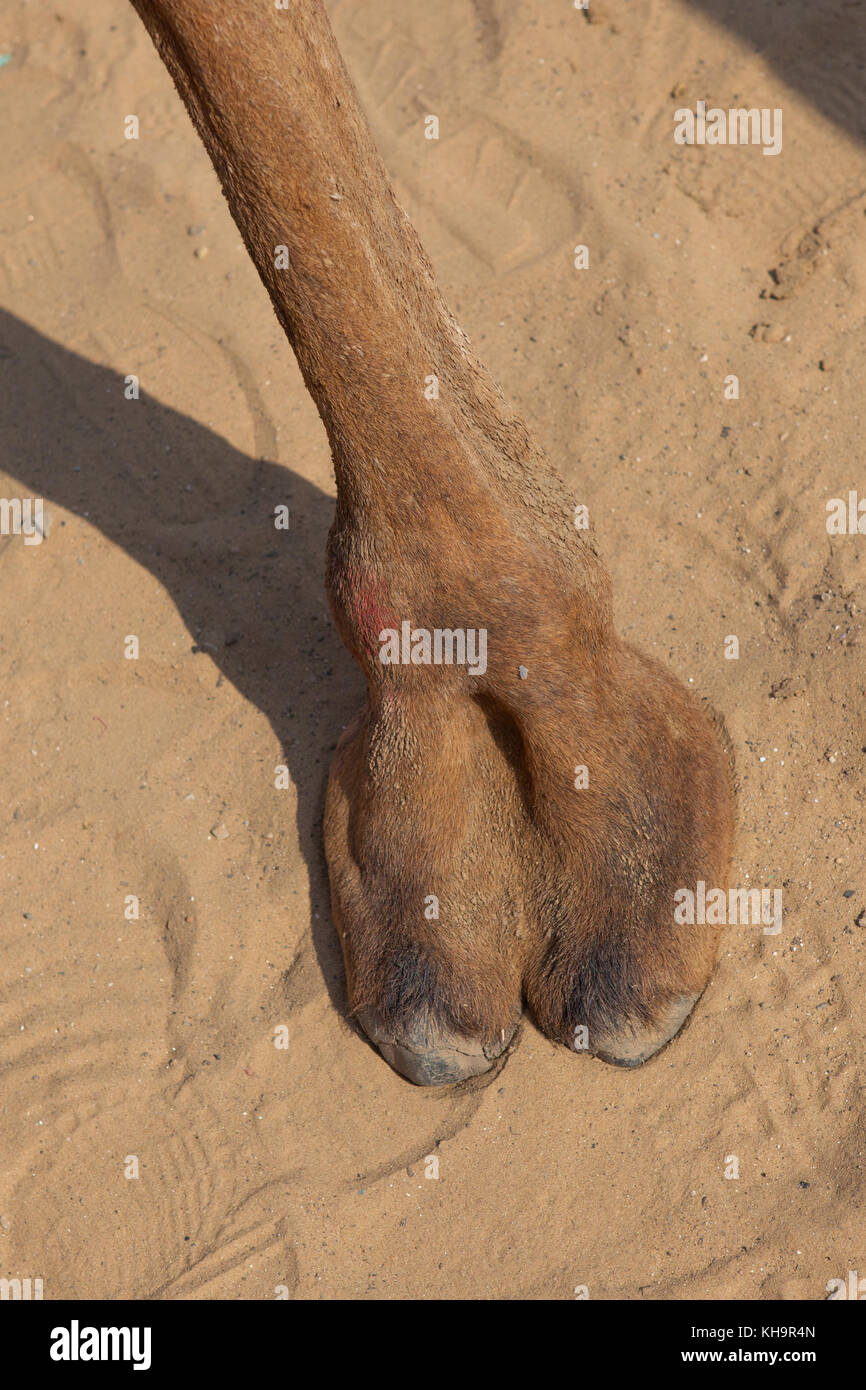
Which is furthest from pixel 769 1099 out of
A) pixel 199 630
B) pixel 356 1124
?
pixel 199 630

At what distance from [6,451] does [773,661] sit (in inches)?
109

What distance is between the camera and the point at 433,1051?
9.32 ft

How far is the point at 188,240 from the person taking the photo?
14.9ft

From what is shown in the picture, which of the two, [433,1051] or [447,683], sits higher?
[447,683]

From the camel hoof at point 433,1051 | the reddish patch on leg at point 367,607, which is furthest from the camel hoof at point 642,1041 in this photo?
the reddish patch on leg at point 367,607

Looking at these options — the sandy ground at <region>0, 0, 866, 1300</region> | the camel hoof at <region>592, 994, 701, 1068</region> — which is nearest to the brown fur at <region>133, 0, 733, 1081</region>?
the camel hoof at <region>592, 994, 701, 1068</region>

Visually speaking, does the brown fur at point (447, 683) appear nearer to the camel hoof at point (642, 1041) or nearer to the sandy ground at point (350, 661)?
the camel hoof at point (642, 1041)

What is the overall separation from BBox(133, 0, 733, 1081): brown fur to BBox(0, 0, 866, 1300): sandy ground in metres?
0.21

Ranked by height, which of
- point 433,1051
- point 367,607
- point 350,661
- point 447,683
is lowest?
point 433,1051

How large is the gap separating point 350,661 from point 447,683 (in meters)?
1.12

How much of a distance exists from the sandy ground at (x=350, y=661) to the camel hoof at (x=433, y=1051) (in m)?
0.07

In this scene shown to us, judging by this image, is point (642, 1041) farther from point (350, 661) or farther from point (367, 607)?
point (350, 661)

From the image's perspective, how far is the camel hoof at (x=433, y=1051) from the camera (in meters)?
2.84

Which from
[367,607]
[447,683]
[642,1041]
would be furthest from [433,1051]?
[367,607]
